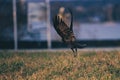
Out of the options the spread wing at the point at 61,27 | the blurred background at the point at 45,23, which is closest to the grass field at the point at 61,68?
the spread wing at the point at 61,27

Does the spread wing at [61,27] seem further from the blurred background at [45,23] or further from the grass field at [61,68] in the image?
the blurred background at [45,23]

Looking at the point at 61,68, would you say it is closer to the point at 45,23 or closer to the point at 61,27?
the point at 61,27

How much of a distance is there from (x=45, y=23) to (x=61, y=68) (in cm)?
1447

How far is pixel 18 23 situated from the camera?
23984 millimetres

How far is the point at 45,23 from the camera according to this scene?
944 inches

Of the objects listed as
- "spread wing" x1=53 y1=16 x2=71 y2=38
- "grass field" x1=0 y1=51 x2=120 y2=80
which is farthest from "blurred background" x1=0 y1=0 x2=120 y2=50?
"grass field" x1=0 y1=51 x2=120 y2=80

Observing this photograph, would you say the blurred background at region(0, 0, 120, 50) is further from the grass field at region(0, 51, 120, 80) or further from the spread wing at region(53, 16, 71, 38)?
the grass field at region(0, 51, 120, 80)

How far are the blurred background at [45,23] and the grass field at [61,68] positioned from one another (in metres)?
12.6

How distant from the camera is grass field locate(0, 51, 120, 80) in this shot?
908cm

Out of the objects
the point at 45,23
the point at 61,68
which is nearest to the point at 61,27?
the point at 61,68

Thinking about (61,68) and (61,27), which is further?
(61,27)

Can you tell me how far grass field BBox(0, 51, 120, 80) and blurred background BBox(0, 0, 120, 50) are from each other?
498 inches

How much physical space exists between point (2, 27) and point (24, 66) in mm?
13956

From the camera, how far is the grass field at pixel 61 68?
908cm
